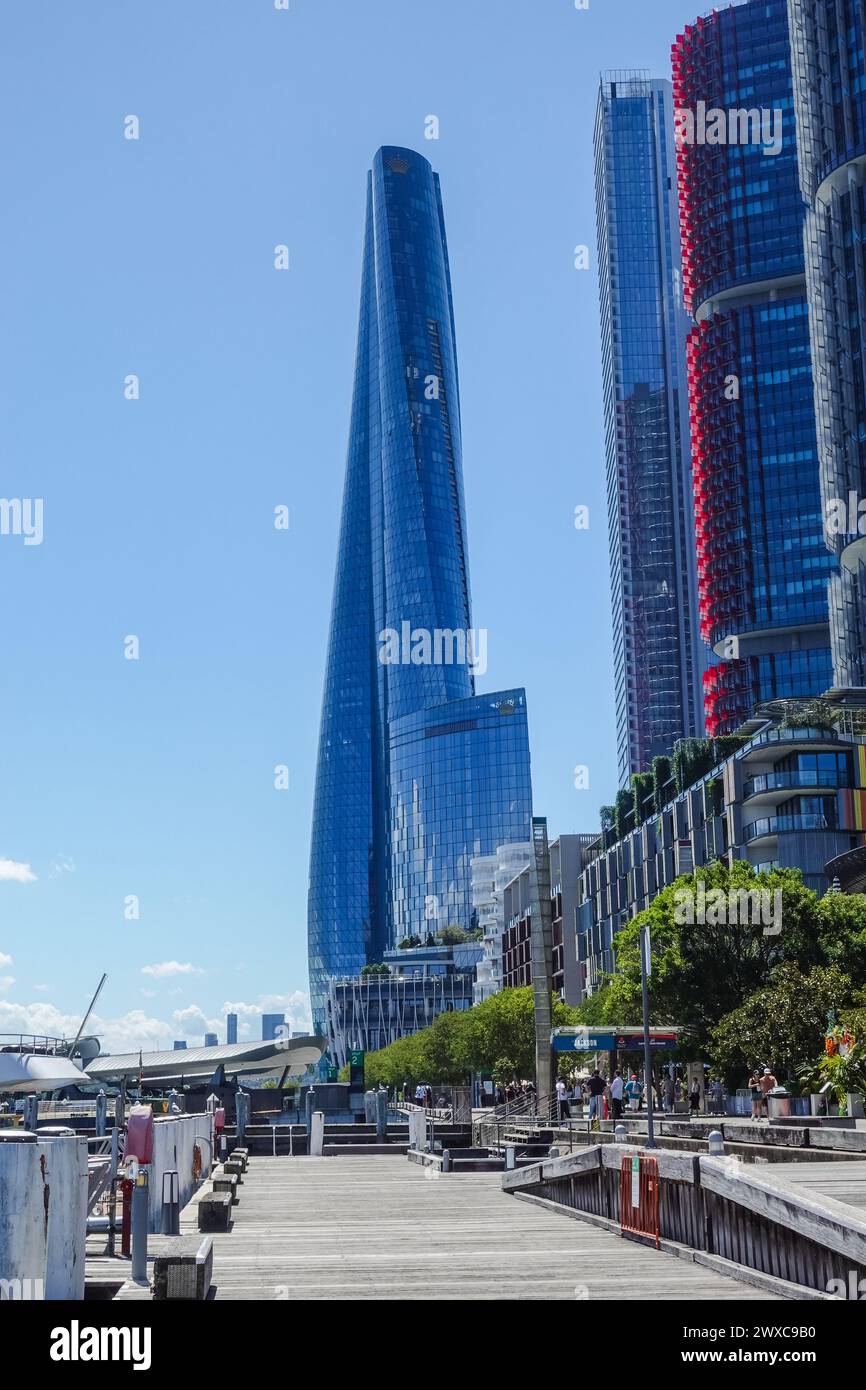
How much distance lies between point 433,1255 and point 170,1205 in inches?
163

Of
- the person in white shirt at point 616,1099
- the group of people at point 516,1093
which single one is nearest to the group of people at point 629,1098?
the person in white shirt at point 616,1099

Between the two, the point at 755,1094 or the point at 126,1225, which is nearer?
the point at 126,1225

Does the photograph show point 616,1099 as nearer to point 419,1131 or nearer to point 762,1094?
point 419,1131

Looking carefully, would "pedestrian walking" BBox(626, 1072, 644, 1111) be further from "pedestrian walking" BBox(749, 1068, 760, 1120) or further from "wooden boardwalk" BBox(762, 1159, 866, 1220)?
"wooden boardwalk" BBox(762, 1159, 866, 1220)

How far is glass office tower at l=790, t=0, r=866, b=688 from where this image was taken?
132m

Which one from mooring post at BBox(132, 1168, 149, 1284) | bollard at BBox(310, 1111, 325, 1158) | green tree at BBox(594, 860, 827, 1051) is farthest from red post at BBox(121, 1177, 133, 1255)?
green tree at BBox(594, 860, 827, 1051)

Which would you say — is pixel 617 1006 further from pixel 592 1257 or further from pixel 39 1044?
pixel 592 1257

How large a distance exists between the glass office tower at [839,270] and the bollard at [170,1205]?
115 meters

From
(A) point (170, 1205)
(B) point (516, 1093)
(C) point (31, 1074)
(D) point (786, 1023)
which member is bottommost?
(B) point (516, 1093)

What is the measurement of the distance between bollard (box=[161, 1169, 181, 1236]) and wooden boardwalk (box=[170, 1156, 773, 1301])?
652mm

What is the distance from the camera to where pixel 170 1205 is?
20.3 meters

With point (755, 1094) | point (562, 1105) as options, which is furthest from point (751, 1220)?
point (562, 1105)

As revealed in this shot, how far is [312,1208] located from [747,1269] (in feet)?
49.6

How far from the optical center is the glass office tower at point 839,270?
132375 millimetres
